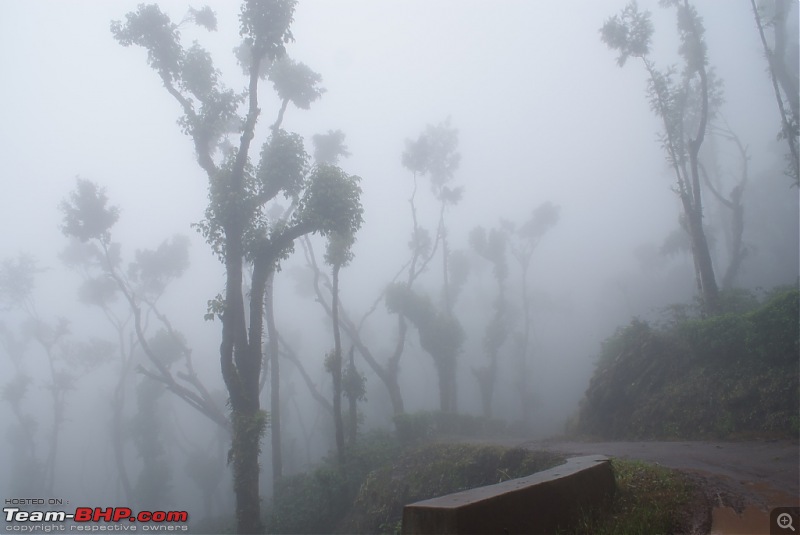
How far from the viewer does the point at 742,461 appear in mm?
9117

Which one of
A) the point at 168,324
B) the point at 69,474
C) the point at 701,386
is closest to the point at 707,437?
the point at 701,386

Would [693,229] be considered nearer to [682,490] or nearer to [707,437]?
[707,437]

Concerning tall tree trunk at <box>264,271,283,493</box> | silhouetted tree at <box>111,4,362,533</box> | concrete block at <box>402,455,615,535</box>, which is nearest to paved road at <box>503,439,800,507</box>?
concrete block at <box>402,455,615,535</box>

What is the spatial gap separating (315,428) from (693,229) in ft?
129

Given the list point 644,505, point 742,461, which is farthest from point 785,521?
point 742,461

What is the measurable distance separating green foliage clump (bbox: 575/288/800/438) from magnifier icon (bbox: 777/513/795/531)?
726 centimetres

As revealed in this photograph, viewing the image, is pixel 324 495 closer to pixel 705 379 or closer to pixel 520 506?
pixel 705 379

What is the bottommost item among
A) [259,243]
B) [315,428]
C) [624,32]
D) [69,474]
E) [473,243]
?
[69,474]

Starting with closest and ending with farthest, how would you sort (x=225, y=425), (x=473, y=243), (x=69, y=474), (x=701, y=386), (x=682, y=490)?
(x=682, y=490), (x=701, y=386), (x=225, y=425), (x=473, y=243), (x=69, y=474)

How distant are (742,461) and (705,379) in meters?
5.52

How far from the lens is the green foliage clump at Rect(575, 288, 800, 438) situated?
12055 millimetres

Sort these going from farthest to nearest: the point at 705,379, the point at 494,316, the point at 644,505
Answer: the point at 494,316
the point at 705,379
the point at 644,505

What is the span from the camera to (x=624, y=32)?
20516 mm

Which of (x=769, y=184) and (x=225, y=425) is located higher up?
(x=769, y=184)
